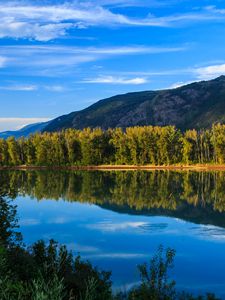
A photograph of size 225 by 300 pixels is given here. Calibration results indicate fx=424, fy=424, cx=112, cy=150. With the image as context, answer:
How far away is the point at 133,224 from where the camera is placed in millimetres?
45781

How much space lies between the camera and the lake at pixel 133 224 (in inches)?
1086

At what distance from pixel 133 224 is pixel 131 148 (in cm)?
9855

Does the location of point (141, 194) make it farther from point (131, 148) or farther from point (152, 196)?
point (131, 148)

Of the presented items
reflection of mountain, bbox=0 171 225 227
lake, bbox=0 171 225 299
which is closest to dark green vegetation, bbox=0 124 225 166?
reflection of mountain, bbox=0 171 225 227

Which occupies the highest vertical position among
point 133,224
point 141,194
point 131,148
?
point 131,148

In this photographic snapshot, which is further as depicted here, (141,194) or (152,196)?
(141,194)

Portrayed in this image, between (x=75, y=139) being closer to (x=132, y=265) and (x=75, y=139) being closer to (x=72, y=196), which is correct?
(x=72, y=196)

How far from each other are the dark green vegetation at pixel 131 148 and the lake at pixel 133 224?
6044cm

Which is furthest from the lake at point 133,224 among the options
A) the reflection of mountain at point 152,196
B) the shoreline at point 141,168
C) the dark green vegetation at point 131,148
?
the dark green vegetation at point 131,148

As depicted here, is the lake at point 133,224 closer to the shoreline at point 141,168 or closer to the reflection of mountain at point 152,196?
the reflection of mountain at point 152,196

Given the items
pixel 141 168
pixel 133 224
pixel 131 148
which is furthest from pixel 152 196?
pixel 131 148

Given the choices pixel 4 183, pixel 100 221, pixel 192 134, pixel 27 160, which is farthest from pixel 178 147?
pixel 4 183

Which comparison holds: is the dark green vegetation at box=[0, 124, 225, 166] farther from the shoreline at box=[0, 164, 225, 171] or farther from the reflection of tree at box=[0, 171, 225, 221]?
the reflection of tree at box=[0, 171, 225, 221]

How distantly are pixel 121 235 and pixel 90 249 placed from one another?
6.45 meters
